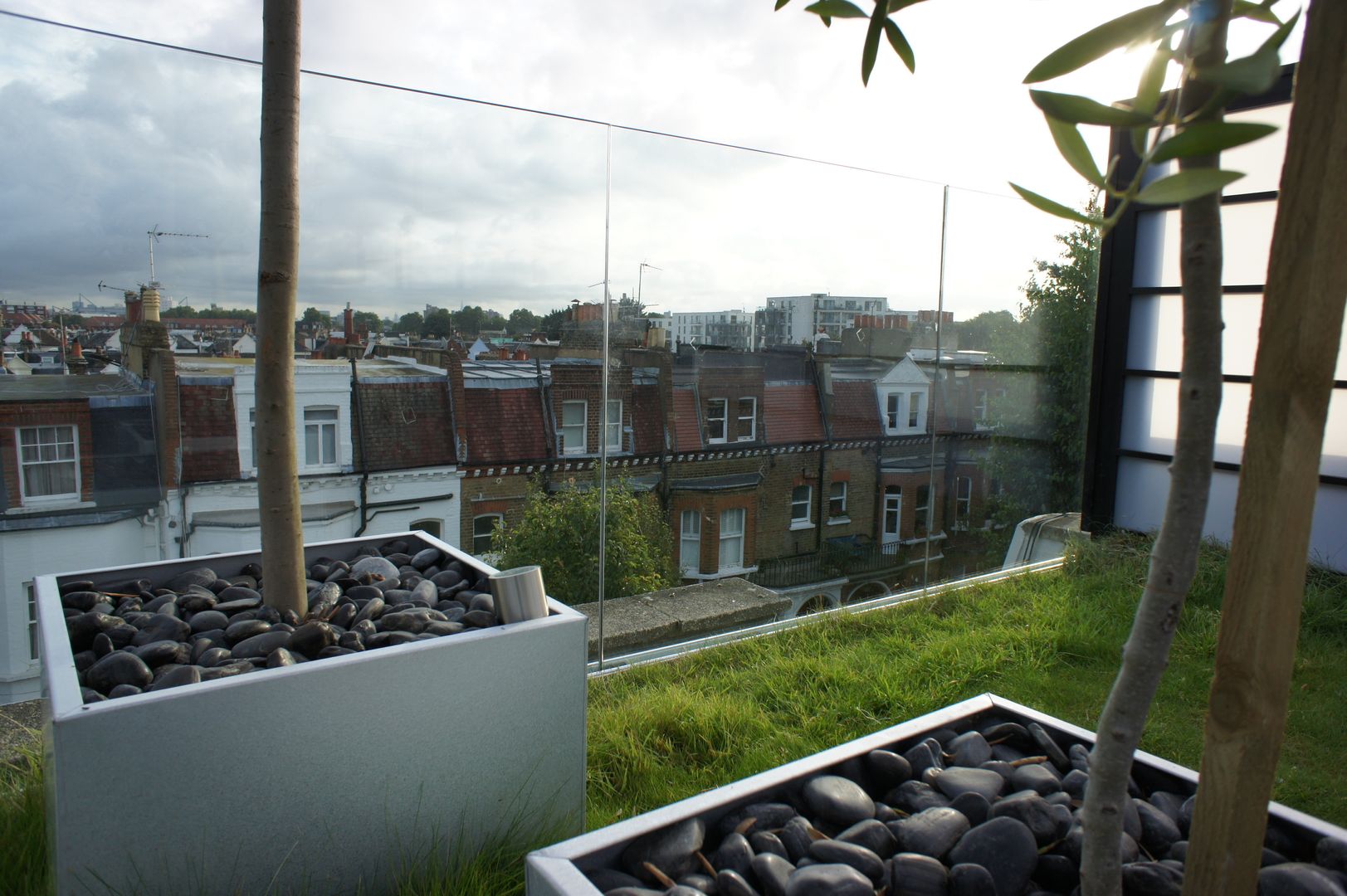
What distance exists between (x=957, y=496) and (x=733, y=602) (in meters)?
1.70

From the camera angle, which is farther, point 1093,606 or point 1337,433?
point 1337,433

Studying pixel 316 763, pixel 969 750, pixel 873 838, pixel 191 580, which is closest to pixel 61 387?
pixel 191 580

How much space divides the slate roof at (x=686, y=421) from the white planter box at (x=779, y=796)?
5.44ft

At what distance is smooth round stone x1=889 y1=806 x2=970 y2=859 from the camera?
136cm

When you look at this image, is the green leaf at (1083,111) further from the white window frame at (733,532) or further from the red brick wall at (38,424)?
the white window frame at (733,532)

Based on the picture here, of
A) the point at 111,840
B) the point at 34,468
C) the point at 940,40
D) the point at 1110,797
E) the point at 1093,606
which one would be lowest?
the point at 1093,606

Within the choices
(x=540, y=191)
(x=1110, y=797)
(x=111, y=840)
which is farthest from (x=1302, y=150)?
(x=540, y=191)

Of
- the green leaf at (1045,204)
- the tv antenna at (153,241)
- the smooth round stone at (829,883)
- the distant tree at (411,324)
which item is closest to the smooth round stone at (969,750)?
the smooth round stone at (829,883)

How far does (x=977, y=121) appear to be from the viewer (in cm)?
423

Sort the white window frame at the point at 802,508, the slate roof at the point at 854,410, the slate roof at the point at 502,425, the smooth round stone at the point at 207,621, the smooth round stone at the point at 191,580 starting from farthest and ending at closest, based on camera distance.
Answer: the slate roof at the point at 854,410
the white window frame at the point at 802,508
the slate roof at the point at 502,425
the smooth round stone at the point at 191,580
the smooth round stone at the point at 207,621

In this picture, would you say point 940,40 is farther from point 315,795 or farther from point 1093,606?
point 315,795

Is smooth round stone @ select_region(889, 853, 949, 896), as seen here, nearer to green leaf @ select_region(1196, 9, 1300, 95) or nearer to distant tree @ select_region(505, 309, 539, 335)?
green leaf @ select_region(1196, 9, 1300, 95)

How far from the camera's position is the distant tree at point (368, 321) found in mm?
2658

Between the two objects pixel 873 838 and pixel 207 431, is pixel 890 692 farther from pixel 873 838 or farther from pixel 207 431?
pixel 207 431
